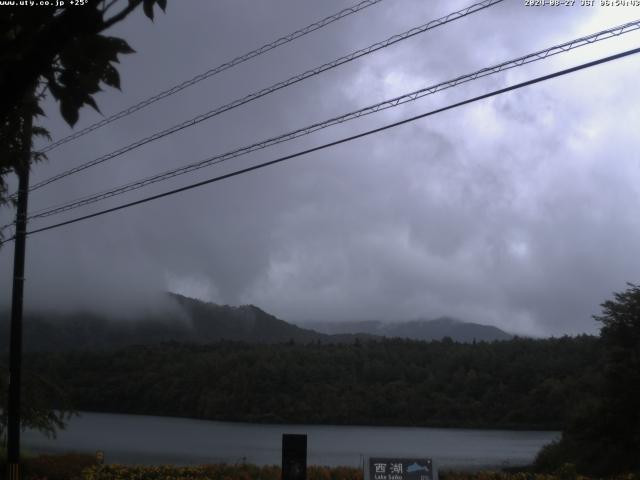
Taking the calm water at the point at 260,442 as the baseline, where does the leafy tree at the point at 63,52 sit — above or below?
above

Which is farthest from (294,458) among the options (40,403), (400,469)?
(40,403)

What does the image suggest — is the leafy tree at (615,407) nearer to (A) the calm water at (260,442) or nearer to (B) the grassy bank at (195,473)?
(A) the calm water at (260,442)

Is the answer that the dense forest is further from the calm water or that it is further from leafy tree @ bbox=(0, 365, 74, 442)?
leafy tree @ bbox=(0, 365, 74, 442)

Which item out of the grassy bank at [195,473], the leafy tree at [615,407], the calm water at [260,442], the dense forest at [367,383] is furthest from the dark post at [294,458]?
the dense forest at [367,383]

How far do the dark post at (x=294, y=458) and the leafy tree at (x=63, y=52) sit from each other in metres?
9.48

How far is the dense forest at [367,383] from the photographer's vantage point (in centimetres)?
4794

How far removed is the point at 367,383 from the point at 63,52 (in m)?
52.3

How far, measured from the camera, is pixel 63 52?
3.41 meters

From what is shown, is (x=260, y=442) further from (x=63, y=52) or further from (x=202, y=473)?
(x=63, y=52)

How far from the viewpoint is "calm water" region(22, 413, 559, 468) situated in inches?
1174

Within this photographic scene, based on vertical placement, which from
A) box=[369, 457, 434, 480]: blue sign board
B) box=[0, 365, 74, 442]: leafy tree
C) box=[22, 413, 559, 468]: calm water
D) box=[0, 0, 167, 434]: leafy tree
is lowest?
box=[22, 413, 559, 468]: calm water

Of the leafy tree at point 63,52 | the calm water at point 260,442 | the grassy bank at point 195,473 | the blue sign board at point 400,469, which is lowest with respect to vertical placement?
the calm water at point 260,442

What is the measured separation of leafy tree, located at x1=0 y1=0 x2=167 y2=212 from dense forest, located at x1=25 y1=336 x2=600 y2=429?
4111cm

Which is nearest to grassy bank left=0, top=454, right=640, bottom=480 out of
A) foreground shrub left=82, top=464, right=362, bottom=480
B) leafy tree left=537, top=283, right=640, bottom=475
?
foreground shrub left=82, top=464, right=362, bottom=480
